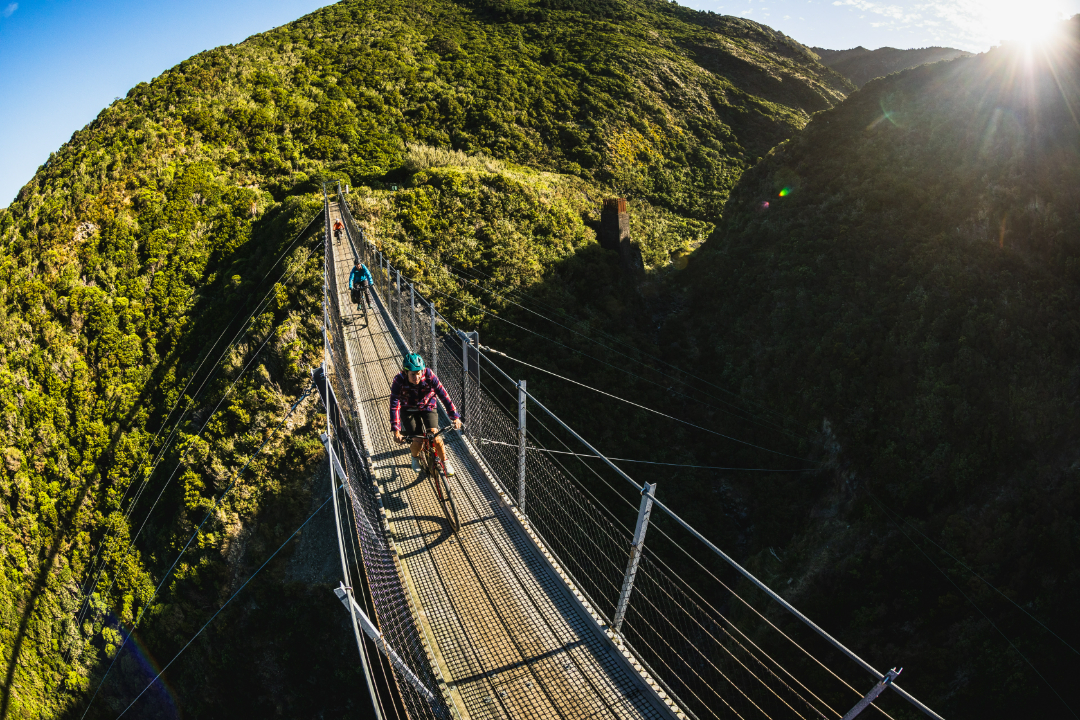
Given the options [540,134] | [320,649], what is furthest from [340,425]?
[540,134]

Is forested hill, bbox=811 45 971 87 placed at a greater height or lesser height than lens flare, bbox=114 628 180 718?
greater

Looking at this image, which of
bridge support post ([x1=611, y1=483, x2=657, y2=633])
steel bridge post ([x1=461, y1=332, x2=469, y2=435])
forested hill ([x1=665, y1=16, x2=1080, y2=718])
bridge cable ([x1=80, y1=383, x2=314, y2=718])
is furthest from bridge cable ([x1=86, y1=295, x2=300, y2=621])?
forested hill ([x1=665, y1=16, x2=1080, y2=718])

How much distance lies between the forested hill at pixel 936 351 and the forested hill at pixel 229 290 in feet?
19.0

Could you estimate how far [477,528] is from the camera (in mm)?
5285

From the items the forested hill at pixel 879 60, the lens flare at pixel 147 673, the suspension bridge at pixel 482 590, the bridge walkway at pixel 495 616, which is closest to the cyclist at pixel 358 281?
the suspension bridge at pixel 482 590

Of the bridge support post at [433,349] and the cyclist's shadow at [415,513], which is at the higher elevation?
the bridge support post at [433,349]

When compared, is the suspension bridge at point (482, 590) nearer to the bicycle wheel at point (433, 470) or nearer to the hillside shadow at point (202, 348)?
the bicycle wheel at point (433, 470)

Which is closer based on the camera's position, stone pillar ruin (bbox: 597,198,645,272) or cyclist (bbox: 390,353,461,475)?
cyclist (bbox: 390,353,461,475)

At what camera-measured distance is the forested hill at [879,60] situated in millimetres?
63406

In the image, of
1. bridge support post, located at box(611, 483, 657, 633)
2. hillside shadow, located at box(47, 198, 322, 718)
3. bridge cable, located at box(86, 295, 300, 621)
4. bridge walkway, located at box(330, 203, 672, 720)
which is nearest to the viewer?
bridge support post, located at box(611, 483, 657, 633)

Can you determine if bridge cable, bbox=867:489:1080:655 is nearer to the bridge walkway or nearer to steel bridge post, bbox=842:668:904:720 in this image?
steel bridge post, bbox=842:668:904:720

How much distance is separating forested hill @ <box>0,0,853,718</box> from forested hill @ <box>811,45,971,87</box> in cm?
4517

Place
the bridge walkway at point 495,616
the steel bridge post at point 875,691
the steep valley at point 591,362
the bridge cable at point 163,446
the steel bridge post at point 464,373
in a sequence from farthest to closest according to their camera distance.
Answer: the bridge cable at point 163,446
the steep valley at point 591,362
the steel bridge post at point 464,373
the bridge walkway at point 495,616
the steel bridge post at point 875,691

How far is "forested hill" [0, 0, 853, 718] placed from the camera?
11641 millimetres
